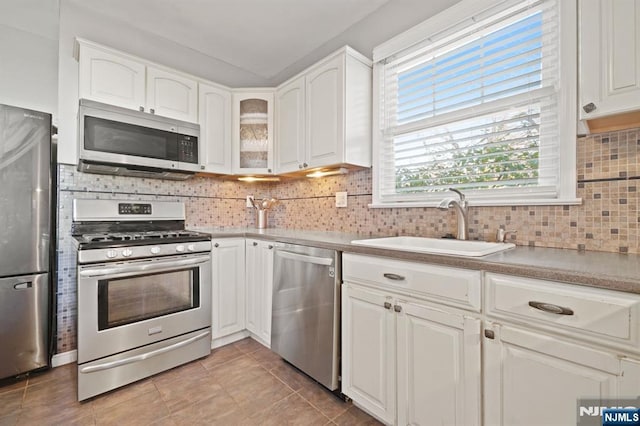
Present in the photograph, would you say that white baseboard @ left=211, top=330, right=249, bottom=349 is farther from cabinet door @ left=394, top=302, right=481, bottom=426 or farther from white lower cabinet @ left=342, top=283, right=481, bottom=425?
cabinet door @ left=394, top=302, right=481, bottom=426

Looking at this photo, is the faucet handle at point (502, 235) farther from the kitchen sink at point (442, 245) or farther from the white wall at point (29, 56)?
the white wall at point (29, 56)

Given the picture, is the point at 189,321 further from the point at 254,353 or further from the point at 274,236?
the point at 274,236

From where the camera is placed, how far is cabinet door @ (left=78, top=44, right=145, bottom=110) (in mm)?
1995

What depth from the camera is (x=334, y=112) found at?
212 cm

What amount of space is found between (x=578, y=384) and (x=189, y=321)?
7.06 ft

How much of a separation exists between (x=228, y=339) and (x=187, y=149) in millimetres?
1652

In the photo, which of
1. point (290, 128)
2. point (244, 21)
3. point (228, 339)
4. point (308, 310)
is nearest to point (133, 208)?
point (228, 339)

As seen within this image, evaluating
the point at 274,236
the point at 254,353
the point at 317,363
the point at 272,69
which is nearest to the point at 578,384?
the point at 317,363

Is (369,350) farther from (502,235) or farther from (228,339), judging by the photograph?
(228,339)

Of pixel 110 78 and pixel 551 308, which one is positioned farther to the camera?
pixel 110 78

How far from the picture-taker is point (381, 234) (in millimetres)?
2139

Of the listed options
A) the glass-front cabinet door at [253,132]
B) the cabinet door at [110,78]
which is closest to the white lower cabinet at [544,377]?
the glass-front cabinet door at [253,132]

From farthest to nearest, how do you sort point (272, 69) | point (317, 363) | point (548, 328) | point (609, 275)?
point (272, 69) → point (317, 363) → point (548, 328) → point (609, 275)

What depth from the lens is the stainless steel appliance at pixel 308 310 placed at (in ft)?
5.38
